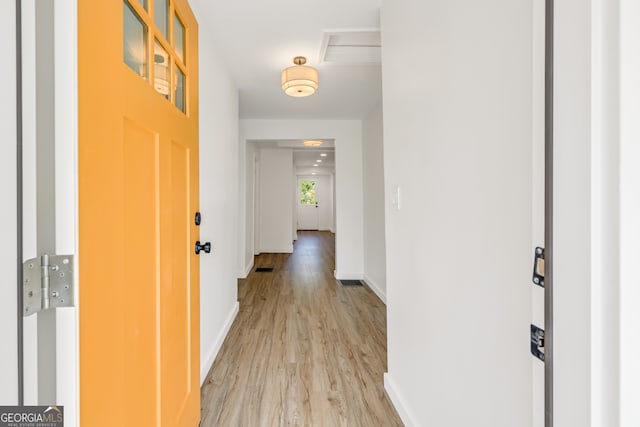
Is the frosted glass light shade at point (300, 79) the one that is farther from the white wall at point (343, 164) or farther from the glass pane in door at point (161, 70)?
the white wall at point (343, 164)

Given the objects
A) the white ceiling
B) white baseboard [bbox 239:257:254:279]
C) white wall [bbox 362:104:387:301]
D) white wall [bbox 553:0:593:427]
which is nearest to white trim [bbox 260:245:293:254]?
white baseboard [bbox 239:257:254:279]

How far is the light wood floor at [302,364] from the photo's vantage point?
168 centimetres

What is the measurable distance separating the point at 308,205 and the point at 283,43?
10633mm

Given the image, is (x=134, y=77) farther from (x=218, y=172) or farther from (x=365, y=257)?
(x=365, y=257)

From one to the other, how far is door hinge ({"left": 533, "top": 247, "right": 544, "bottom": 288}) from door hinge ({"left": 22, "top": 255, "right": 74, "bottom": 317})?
0.93 m

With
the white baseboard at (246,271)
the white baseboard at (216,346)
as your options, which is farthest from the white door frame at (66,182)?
the white baseboard at (246,271)

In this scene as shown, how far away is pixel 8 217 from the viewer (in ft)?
1.81

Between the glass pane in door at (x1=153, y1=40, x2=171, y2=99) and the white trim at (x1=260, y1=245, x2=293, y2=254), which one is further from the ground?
the glass pane in door at (x1=153, y1=40, x2=171, y2=99)

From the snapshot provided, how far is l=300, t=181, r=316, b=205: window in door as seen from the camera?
1296cm

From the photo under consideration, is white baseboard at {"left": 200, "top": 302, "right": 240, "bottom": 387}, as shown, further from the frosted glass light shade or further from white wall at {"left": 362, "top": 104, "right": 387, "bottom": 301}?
the frosted glass light shade

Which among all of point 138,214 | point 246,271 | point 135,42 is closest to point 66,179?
point 138,214
